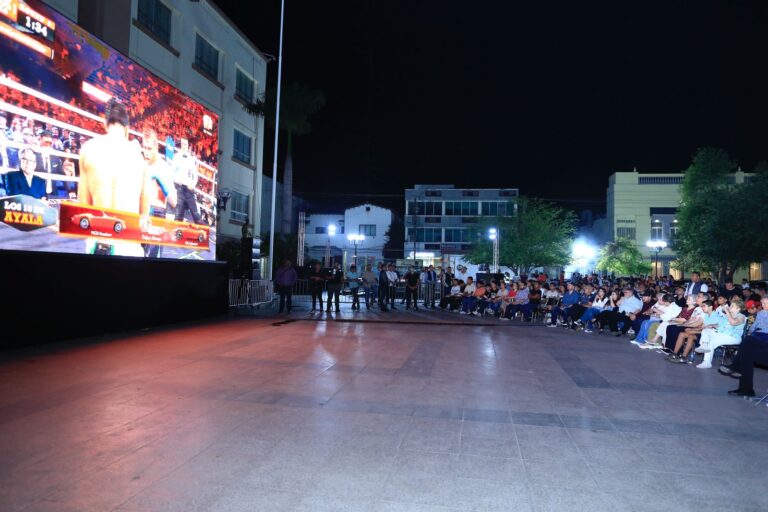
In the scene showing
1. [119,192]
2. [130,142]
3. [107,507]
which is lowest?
[107,507]

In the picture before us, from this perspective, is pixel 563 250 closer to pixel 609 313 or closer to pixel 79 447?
pixel 609 313

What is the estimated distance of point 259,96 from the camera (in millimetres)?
25484

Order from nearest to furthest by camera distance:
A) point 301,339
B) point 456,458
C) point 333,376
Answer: point 456,458
point 333,376
point 301,339

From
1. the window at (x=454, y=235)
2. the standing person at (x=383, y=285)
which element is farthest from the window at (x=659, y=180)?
the standing person at (x=383, y=285)

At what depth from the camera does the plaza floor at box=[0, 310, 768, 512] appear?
325 centimetres

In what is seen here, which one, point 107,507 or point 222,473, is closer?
point 107,507

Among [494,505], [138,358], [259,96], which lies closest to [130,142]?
[138,358]

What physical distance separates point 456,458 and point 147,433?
2.60 m

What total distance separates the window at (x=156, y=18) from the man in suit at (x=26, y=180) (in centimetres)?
1191

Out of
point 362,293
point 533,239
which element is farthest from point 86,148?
point 533,239

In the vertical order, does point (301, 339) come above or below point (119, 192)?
below

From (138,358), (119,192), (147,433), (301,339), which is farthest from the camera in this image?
(301,339)

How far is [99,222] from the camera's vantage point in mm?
8875

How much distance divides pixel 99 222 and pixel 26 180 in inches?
67.2
